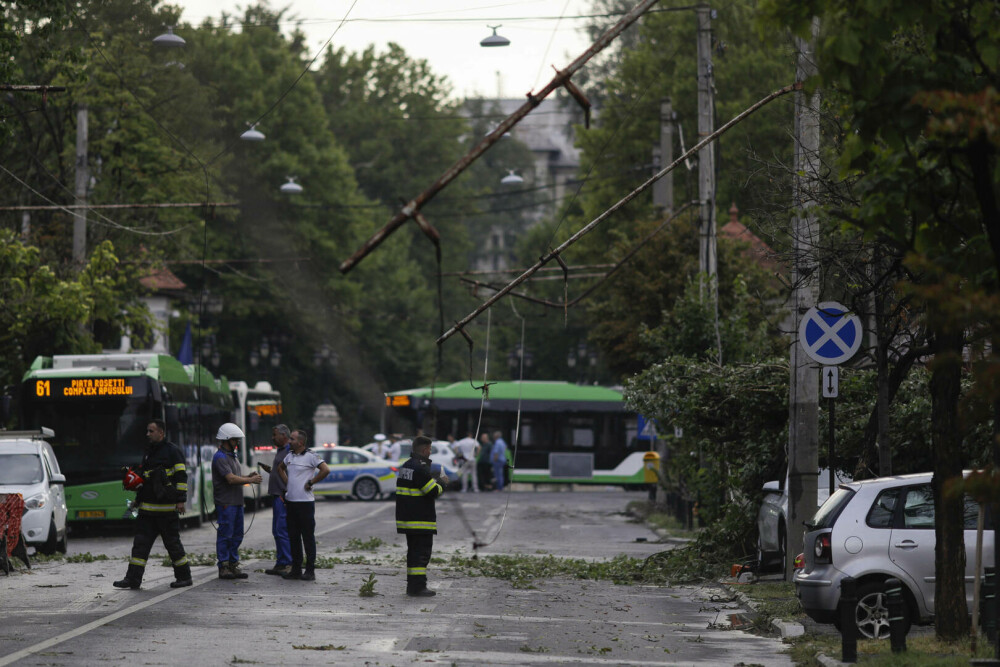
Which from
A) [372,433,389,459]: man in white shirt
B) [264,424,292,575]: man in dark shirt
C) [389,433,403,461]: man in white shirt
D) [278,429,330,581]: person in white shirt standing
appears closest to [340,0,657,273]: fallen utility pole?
[278,429,330,581]: person in white shirt standing

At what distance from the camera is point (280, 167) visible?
57.2 metres

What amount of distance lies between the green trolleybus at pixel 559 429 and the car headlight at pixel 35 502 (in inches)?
1249

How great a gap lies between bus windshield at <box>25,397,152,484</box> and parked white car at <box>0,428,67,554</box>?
406 cm

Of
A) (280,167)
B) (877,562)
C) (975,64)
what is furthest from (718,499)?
(280,167)

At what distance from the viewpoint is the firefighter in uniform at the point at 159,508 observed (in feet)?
52.4

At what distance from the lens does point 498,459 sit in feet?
157

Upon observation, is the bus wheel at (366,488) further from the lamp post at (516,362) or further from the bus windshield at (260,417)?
the lamp post at (516,362)

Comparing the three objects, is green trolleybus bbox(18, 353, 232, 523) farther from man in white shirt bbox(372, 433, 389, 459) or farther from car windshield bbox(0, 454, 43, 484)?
man in white shirt bbox(372, 433, 389, 459)

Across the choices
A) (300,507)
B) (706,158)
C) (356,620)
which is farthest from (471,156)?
(706,158)

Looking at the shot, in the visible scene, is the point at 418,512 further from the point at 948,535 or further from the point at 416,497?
the point at 948,535

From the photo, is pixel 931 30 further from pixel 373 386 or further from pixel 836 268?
pixel 373 386

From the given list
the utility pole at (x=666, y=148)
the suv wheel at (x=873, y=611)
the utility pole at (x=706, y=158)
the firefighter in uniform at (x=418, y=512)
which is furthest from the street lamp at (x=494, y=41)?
the suv wheel at (x=873, y=611)

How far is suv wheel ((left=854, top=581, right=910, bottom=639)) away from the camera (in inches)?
484

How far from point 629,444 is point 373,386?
1512cm
